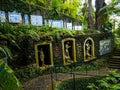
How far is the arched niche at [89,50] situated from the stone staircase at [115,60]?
5.08 ft

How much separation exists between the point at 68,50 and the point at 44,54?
2.29 m

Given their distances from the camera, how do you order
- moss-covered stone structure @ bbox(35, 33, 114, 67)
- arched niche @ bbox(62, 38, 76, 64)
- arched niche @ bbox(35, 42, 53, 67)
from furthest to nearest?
arched niche @ bbox(62, 38, 76, 64) < moss-covered stone structure @ bbox(35, 33, 114, 67) < arched niche @ bbox(35, 42, 53, 67)

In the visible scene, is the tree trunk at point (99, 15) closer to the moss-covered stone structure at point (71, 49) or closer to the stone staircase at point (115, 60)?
the moss-covered stone structure at point (71, 49)

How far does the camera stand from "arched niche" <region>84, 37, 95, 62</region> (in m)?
14.5

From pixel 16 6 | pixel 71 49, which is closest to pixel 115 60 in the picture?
pixel 71 49

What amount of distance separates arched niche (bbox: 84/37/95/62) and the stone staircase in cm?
155

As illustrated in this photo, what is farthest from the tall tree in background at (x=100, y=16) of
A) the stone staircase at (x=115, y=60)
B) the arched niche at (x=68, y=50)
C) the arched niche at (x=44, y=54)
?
the arched niche at (x=44, y=54)

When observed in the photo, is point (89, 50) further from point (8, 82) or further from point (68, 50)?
point (8, 82)

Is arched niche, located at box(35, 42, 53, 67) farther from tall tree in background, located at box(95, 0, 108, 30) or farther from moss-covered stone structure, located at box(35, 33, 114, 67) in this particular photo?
tall tree in background, located at box(95, 0, 108, 30)

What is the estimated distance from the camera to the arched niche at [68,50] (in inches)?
501

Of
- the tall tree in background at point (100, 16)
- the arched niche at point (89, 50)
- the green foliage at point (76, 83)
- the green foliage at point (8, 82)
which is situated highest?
the tall tree in background at point (100, 16)

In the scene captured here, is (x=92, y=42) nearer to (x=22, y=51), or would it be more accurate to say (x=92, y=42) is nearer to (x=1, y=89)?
(x=22, y=51)

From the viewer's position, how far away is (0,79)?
3396 millimetres

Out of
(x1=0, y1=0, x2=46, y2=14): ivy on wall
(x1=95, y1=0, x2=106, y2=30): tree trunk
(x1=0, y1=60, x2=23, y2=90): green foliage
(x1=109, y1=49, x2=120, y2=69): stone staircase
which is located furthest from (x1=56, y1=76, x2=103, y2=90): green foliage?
(x1=95, y1=0, x2=106, y2=30): tree trunk
